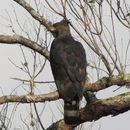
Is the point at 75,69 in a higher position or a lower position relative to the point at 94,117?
higher

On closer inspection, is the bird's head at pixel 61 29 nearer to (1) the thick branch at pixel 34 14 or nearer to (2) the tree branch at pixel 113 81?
(1) the thick branch at pixel 34 14

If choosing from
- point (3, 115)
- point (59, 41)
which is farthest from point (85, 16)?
point (3, 115)

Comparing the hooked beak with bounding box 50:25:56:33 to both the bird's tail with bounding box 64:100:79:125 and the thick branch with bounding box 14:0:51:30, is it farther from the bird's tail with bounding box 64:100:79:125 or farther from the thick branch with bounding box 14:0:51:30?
the bird's tail with bounding box 64:100:79:125

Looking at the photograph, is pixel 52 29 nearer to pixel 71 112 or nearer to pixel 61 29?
pixel 61 29

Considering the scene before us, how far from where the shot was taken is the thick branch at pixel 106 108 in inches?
207

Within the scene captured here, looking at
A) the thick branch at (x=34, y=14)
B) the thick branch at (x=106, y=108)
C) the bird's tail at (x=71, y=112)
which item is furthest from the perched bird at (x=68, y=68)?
the thick branch at (x=34, y=14)

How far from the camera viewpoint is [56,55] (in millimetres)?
5816

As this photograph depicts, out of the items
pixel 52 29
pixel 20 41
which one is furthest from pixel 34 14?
pixel 20 41

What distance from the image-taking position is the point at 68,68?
5676mm

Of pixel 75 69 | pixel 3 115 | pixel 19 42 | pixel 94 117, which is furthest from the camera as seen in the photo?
pixel 3 115

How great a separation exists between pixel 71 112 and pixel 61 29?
1.24m

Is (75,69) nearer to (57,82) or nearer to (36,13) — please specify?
(57,82)

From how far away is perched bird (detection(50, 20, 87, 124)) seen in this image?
544 cm

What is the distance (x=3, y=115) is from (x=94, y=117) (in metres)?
2.82
